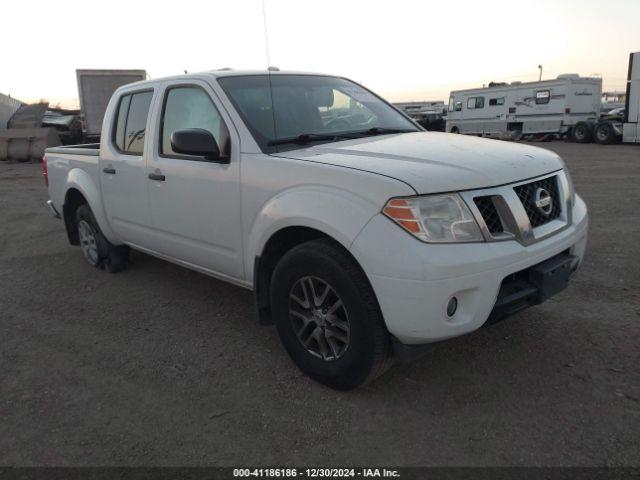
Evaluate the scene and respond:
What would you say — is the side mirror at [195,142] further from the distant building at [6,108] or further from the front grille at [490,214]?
the distant building at [6,108]

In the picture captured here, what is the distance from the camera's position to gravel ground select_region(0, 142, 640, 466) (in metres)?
2.52

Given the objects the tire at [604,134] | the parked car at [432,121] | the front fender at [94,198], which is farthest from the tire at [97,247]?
the parked car at [432,121]

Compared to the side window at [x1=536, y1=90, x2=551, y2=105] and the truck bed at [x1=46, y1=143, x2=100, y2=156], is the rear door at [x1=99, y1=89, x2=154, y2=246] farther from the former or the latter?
the side window at [x1=536, y1=90, x2=551, y2=105]

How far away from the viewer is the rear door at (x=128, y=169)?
4.26 metres

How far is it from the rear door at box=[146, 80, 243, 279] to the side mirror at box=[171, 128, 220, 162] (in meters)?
0.13

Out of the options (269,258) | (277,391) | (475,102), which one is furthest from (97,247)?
(475,102)

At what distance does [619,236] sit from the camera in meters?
6.05

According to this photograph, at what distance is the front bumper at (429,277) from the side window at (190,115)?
1.40m

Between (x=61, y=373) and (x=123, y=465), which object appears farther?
(x=61, y=373)

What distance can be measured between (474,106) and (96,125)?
19710 millimetres

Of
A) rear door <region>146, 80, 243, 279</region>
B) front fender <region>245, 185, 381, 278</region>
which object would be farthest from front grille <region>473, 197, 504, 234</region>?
rear door <region>146, 80, 243, 279</region>

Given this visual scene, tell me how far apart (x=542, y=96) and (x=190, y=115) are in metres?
24.4

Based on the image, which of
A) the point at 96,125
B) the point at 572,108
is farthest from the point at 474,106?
the point at 96,125

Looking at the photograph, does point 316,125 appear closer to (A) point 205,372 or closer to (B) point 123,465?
(A) point 205,372
